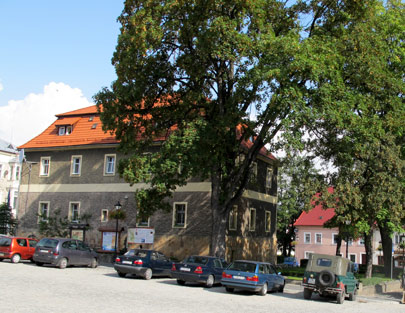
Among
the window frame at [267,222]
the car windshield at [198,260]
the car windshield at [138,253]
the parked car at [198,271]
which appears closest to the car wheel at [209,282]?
the parked car at [198,271]

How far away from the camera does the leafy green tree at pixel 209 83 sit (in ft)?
74.2

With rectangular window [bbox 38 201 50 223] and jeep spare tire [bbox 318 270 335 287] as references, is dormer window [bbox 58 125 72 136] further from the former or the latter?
jeep spare tire [bbox 318 270 335 287]

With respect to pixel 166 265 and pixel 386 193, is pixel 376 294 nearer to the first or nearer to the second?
pixel 386 193

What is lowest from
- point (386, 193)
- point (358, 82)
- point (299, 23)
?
point (386, 193)

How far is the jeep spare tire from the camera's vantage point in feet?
62.7

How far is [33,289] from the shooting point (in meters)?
15.4

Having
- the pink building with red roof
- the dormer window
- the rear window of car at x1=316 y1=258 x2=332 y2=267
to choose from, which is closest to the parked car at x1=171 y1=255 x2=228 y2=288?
the rear window of car at x1=316 y1=258 x2=332 y2=267

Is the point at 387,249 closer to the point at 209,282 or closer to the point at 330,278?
the point at 330,278

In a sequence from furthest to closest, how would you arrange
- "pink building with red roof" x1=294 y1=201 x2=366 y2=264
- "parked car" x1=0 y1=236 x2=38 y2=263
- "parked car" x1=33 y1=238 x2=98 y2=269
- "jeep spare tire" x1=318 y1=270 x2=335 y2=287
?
"pink building with red roof" x1=294 y1=201 x2=366 y2=264 → "parked car" x1=0 y1=236 x2=38 y2=263 → "parked car" x1=33 y1=238 x2=98 y2=269 → "jeep spare tire" x1=318 y1=270 x2=335 y2=287

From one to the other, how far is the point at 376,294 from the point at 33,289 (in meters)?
17.7

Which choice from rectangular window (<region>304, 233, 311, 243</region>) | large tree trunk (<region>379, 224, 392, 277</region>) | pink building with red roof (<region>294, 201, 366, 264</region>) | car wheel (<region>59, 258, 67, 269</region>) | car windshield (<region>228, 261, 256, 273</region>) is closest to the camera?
car windshield (<region>228, 261, 256, 273</region>)

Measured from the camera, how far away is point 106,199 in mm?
36281

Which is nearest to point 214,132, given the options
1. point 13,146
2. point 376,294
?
point 376,294

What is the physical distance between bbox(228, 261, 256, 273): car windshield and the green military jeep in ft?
7.16
